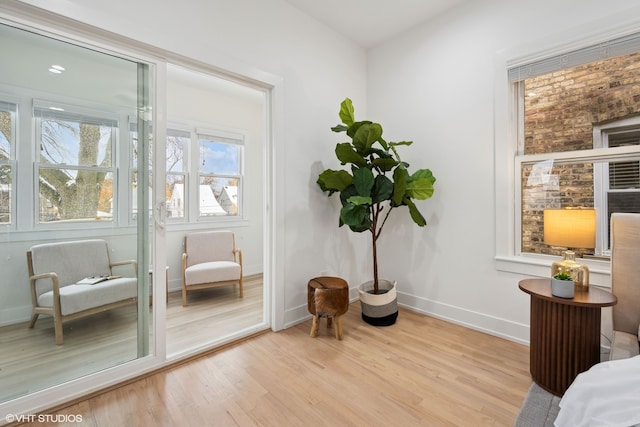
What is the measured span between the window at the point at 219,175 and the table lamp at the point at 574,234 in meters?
4.09

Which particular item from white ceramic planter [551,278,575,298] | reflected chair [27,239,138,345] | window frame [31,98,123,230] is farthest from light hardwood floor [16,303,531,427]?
window frame [31,98,123,230]

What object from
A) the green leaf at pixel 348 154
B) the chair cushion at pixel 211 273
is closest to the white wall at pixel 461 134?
the green leaf at pixel 348 154

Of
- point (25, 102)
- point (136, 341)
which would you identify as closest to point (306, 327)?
point (136, 341)

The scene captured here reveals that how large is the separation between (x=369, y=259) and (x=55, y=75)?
10.6 ft

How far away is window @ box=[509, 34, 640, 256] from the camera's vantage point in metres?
2.12

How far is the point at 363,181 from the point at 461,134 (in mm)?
1069

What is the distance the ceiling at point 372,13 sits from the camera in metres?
2.82

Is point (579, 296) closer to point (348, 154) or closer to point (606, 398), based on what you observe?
point (606, 398)

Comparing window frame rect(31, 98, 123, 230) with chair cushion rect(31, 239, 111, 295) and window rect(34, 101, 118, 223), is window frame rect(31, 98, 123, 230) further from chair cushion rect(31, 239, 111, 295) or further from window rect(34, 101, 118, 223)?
chair cushion rect(31, 239, 111, 295)

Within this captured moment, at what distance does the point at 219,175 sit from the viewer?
15.3 ft

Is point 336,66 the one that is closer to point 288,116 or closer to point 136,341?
point 288,116

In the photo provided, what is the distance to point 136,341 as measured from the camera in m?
2.11

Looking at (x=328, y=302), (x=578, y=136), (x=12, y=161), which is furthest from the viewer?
(x=328, y=302)

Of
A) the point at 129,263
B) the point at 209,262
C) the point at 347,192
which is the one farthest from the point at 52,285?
the point at 347,192
